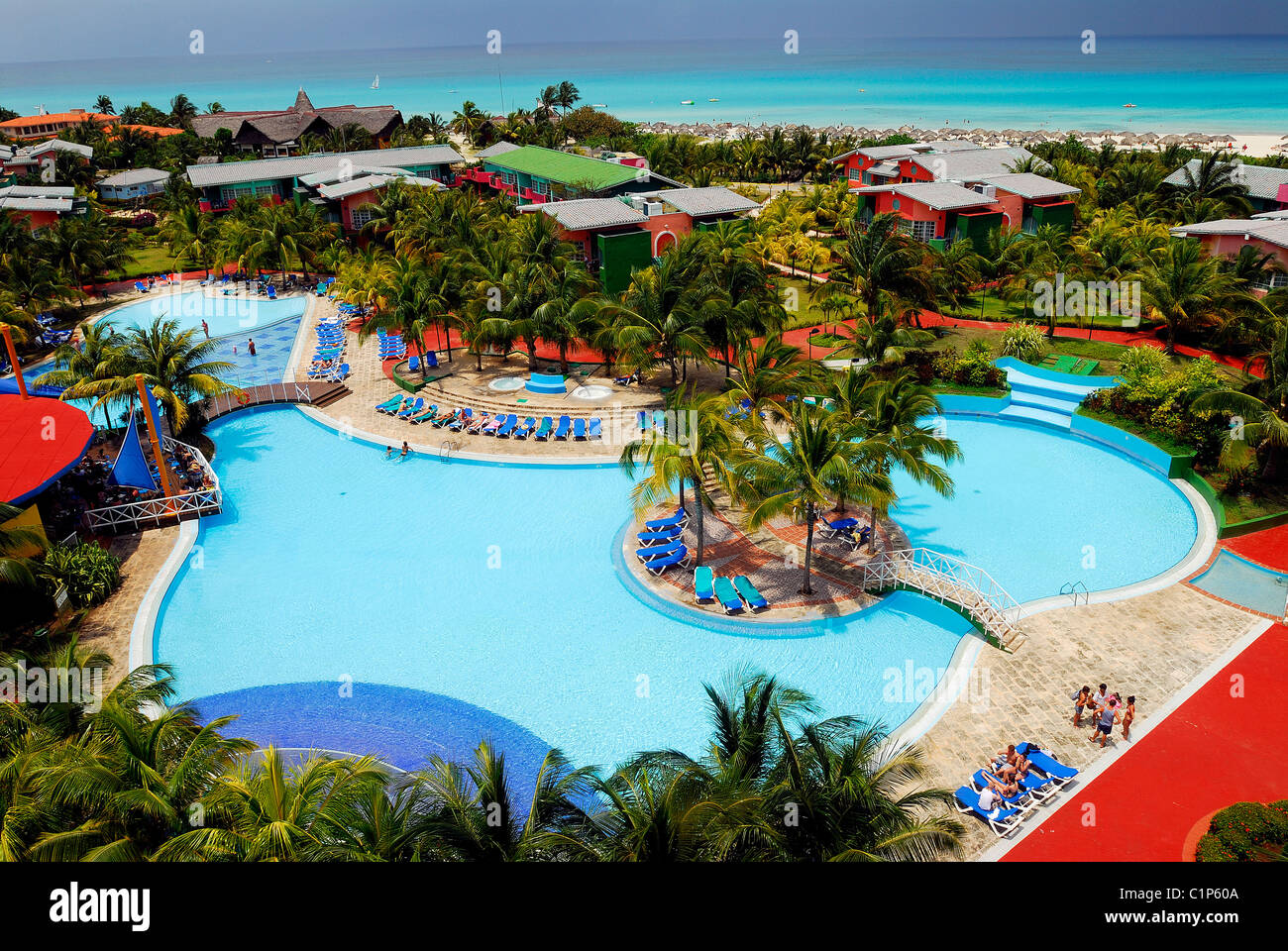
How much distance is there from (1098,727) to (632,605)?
9.47 meters

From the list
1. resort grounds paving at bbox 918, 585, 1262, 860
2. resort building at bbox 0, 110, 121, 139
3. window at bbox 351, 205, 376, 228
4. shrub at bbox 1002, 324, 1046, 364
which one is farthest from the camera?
resort building at bbox 0, 110, 121, 139

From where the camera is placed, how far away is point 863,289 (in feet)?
105

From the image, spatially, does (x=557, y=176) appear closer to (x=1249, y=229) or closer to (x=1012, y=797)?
(x=1249, y=229)

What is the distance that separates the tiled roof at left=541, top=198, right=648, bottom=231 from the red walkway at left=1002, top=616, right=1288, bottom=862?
28790 millimetres

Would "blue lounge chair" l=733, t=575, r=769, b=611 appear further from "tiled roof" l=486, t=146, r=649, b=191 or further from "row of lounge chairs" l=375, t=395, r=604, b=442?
"tiled roof" l=486, t=146, r=649, b=191

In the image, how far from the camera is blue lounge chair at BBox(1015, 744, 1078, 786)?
14188 mm

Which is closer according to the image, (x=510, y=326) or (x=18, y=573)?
(x=18, y=573)

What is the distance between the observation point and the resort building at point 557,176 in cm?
4688

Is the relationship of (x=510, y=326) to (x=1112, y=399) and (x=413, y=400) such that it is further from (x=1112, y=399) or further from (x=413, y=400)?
(x=1112, y=399)

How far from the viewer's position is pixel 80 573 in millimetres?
19172

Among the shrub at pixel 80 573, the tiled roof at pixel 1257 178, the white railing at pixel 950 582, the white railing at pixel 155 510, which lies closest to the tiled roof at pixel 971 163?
the tiled roof at pixel 1257 178

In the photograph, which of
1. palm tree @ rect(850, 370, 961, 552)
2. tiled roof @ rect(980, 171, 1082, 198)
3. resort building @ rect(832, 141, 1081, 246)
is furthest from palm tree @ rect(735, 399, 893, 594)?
tiled roof @ rect(980, 171, 1082, 198)

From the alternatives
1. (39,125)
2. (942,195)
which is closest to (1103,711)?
(942,195)
